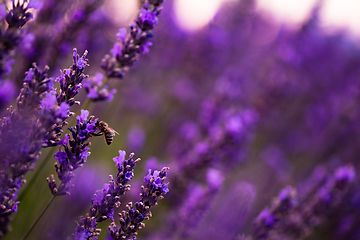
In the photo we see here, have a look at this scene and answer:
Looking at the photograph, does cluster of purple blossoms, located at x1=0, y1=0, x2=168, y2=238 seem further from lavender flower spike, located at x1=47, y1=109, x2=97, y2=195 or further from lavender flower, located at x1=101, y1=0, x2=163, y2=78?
lavender flower, located at x1=101, y1=0, x2=163, y2=78

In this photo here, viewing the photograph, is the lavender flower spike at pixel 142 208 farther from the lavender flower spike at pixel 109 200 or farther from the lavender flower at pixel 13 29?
the lavender flower at pixel 13 29

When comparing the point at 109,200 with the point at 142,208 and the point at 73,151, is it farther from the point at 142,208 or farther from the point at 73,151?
the point at 73,151

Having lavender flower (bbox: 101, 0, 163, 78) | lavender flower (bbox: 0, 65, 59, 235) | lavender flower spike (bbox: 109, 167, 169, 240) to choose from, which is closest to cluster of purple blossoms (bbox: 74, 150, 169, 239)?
lavender flower spike (bbox: 109, 167, 169, 240)

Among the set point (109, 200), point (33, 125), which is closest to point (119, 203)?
point (109, 200)

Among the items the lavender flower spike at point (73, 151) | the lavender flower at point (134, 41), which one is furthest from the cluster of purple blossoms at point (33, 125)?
the lavender flower at point (134, 41)

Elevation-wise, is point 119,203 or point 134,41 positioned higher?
point 134,41
